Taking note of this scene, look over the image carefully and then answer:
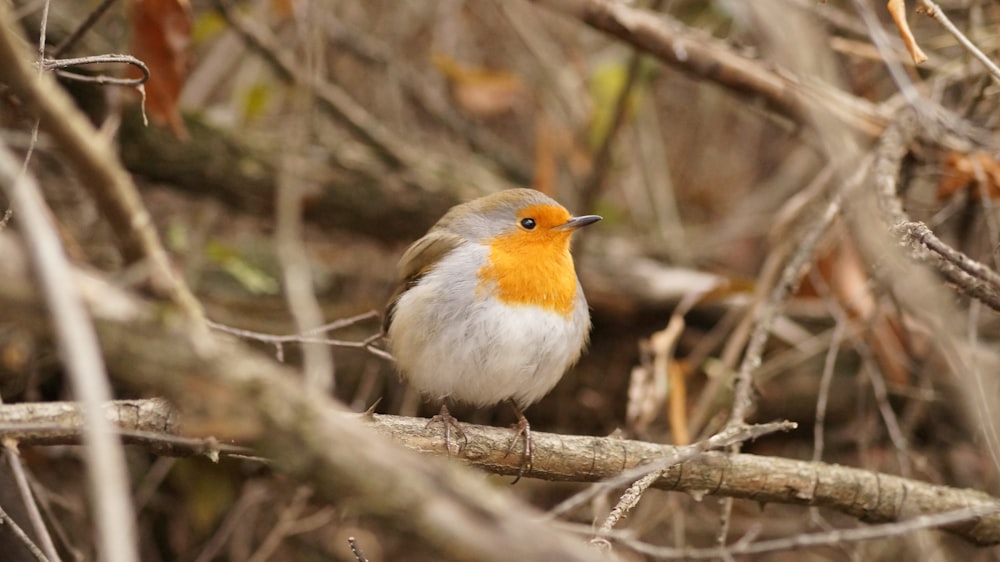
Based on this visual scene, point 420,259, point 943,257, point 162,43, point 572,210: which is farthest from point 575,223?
point 572,210

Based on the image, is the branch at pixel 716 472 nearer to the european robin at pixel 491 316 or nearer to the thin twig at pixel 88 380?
the european robin at pixel 491 316

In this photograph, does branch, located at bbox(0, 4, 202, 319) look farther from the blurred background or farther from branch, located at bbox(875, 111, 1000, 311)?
branch, located at bbox(875, 111, 1000, 311)

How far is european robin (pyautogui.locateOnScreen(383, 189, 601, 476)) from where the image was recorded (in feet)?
10.3

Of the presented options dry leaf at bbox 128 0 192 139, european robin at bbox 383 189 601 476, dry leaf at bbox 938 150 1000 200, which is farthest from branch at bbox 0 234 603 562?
dry leaf at bbox 938 150 1000 200

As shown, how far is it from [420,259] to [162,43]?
126cm

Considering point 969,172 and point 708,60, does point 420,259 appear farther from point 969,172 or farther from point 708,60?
point 969,172

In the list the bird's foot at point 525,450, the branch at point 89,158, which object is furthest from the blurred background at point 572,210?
the branch at point 89,158

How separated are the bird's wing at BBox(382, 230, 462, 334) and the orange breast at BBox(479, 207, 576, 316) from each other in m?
0.19

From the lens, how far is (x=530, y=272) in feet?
10.9

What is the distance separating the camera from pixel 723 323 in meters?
4.66

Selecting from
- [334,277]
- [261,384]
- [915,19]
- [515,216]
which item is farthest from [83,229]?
[915,19]

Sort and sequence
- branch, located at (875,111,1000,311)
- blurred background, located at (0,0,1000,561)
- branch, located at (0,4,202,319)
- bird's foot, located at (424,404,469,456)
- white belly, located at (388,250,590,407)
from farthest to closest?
blurred background, located at (0,0,1000,561) → white belly, located at (388,250,590,407) → bird's foot, located at (424,404,469,456) → branch, located at (875,111,1000,311) → branch, located at (0,4,202,319)

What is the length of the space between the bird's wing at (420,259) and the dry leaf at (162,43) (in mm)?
1089

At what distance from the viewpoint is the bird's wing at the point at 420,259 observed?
3482 mm
